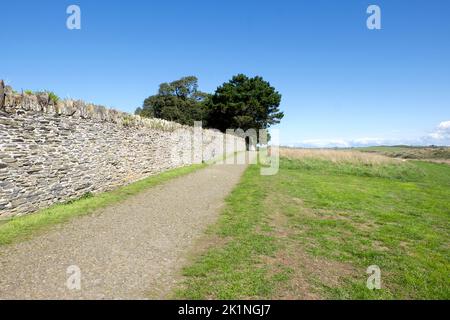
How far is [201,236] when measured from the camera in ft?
22.1

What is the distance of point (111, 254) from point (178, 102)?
194ft

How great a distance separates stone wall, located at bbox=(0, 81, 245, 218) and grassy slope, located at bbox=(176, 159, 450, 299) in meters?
4.85

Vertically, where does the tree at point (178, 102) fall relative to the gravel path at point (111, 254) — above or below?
above

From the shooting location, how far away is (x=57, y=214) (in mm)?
7887

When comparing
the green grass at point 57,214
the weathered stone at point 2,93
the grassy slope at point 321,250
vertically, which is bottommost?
the grassy slope at point 321,250

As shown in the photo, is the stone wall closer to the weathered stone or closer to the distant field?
the weathered stone

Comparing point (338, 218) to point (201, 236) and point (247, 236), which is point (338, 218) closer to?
point (247, 236)

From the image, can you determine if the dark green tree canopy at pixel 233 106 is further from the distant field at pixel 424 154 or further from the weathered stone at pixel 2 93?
the weathered stone at pixel 2 93

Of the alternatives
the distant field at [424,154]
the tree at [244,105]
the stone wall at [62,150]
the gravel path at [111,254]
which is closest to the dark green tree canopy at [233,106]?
the tree at [244,105]

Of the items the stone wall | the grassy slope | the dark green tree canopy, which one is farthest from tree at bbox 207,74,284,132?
the grassy slope

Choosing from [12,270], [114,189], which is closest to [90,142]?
[114,189]

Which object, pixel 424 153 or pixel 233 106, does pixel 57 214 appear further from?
pixel 424 153

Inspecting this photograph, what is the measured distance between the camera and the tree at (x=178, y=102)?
61125 mm

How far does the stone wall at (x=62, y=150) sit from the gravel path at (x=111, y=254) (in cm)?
160
